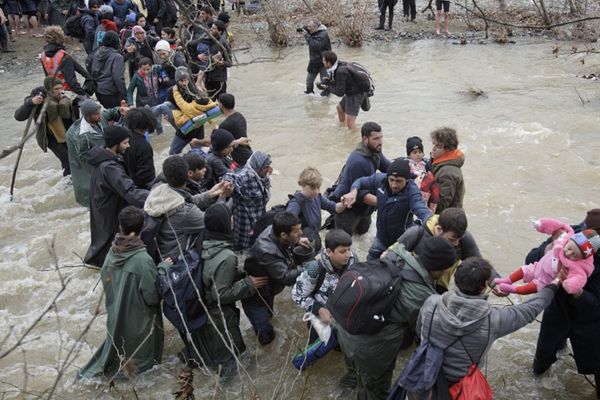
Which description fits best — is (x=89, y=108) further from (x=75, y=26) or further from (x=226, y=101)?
(x=75, y=26)

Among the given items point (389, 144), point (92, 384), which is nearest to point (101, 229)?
point (92, 384)

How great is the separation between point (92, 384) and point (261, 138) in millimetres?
5893

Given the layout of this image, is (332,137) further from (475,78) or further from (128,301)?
(128,301)

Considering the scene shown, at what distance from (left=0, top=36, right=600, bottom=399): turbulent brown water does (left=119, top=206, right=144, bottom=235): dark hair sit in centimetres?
54

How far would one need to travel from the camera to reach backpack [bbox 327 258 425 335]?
11.4 feet

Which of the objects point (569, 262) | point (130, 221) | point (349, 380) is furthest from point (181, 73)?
point (569, 262)

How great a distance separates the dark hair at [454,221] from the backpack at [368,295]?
60cm

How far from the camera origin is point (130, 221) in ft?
14.0

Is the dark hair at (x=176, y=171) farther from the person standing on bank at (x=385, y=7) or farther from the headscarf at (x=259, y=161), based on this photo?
the person standing on bank at (x=385, y=7)

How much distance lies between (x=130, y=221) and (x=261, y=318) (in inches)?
54.5

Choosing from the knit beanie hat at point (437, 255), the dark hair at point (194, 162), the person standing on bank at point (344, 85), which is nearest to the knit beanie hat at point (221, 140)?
the dark hair at point (194, 162)

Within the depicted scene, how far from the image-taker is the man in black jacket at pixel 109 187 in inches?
212

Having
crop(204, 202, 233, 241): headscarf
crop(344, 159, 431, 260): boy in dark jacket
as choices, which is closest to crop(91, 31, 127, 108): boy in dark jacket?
crop(344, 159, 431, 260): boy in dark jacket

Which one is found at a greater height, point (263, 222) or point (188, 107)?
point (188, 107)
